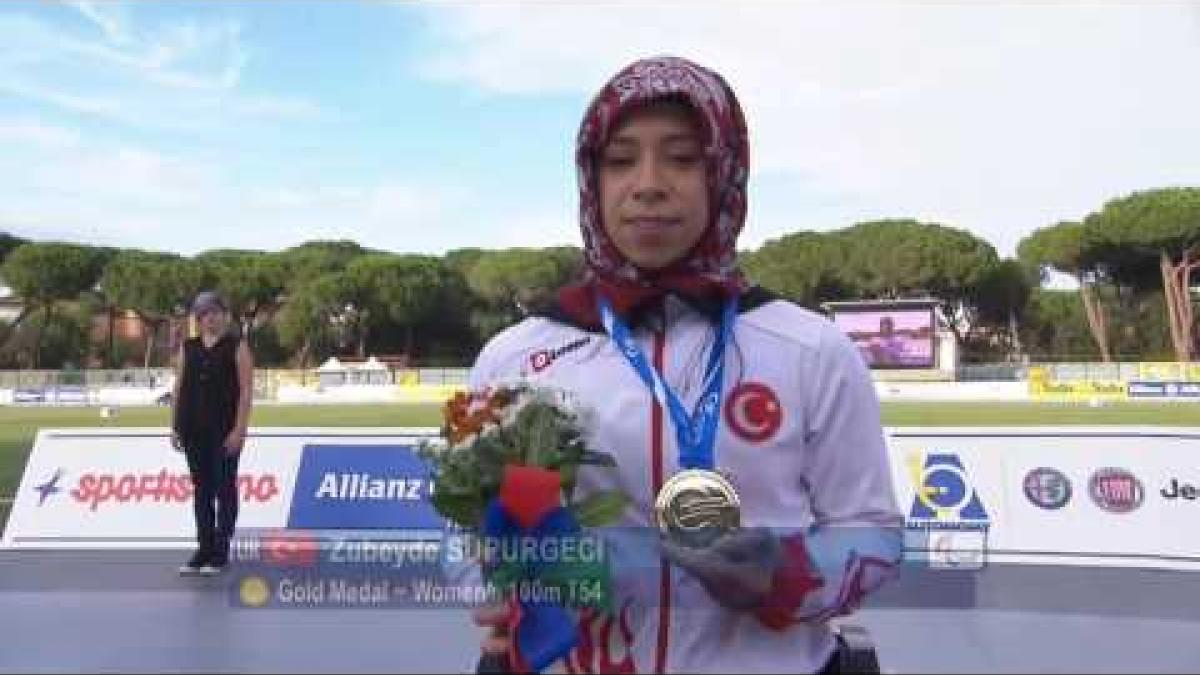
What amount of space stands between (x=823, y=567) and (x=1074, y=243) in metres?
62.0

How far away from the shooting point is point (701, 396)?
5.05ft

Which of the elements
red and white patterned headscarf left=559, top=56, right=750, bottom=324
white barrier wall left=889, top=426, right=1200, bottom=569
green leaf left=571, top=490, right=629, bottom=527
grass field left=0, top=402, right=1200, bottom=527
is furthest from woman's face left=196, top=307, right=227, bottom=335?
grass field left=0, top=402, right=1200, bottom=527

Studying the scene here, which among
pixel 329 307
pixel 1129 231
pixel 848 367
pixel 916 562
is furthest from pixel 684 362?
pixel 329 307

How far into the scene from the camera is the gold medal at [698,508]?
55.1 inches

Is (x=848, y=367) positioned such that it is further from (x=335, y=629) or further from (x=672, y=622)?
(x=335, y=629)

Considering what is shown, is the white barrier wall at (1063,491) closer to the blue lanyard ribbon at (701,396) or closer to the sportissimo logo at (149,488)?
the sportissimo logo at (149,488)

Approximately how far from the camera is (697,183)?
1.57 metres

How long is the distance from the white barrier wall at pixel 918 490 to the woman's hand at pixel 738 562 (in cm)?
663

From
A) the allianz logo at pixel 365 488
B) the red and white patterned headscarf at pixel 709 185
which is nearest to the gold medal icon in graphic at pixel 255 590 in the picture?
the red and white patterned headscarf at pixel 709 185

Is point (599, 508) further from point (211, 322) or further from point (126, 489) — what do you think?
point (126, 489)

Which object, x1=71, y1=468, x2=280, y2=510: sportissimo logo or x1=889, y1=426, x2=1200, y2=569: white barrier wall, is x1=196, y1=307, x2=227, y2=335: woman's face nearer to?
x1=71, y1=468, x2=280, y2=510: sportissimo logo

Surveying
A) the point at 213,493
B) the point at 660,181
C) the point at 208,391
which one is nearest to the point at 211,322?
the point at 208,391

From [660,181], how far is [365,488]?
753cm

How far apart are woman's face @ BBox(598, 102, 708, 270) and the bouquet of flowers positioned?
0.77ft
